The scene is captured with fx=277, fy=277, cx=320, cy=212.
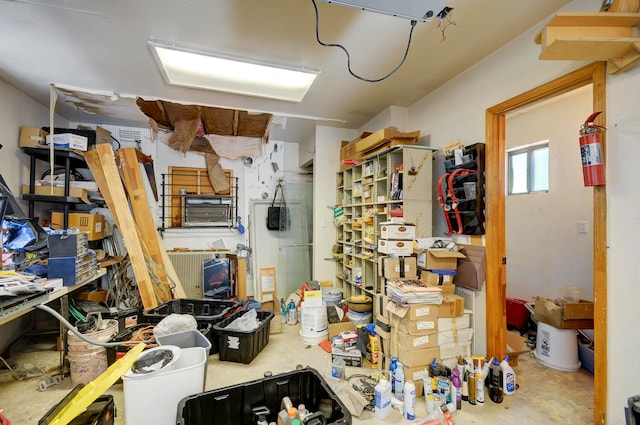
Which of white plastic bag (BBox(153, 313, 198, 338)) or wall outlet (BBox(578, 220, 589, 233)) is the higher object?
wall outlet (BBox(578, 220, 589, 233))

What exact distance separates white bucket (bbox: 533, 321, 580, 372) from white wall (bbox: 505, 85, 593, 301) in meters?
0.61

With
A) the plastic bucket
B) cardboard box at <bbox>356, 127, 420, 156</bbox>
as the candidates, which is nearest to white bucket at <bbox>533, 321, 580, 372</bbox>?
the plastic bucket

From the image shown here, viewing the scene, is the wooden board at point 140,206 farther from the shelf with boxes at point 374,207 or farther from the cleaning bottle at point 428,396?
the cleaning bottle at point 428,396

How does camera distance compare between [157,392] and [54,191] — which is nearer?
[157,392]

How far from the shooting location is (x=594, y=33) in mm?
1395

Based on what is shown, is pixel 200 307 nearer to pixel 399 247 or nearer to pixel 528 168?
pixel 399 247

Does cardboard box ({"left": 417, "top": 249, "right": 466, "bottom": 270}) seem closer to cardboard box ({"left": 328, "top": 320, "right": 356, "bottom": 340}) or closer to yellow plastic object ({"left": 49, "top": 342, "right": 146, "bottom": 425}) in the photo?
cardboard box ({"left": 328, "top": 320, "right": 356, "bottom": 340})

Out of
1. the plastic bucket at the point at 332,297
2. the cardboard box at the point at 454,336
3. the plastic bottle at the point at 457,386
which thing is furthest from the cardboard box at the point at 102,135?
the plastic bottle at the point at 457,386

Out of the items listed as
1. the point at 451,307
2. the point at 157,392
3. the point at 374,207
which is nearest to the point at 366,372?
the point at 451,307

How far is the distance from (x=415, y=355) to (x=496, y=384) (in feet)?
1.90

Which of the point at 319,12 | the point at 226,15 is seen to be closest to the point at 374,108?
the point at 319,12

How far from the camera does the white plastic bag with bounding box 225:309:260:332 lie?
2.53 metres

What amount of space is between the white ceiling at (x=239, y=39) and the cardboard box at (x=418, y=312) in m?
2.01

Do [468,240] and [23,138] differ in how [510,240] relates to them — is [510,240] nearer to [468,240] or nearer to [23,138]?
[468,240]
